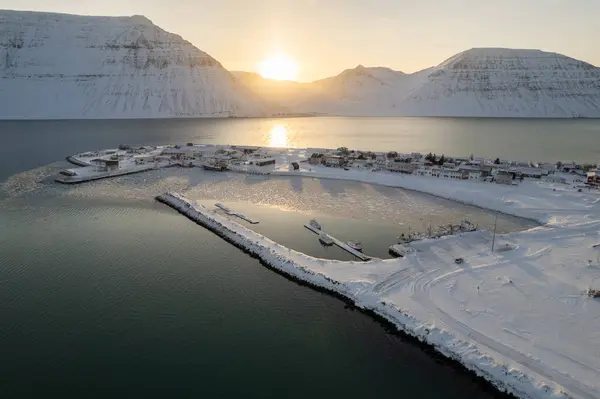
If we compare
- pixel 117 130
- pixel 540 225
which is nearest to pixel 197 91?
pixel 117 130

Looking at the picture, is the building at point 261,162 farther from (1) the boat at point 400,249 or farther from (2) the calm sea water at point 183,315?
(1) the boat at point 400,249

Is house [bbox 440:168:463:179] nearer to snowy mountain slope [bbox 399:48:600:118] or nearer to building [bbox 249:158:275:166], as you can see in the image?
building [bbox 249:158:275:166]

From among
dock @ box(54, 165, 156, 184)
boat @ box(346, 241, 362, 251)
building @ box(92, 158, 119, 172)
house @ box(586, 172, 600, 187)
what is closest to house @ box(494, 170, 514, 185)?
house @ box(586, 172, 600, 187)

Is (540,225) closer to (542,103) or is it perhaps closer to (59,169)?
(59,169)

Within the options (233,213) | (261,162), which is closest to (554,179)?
(261,162)

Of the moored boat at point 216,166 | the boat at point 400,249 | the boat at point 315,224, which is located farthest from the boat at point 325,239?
the moored boat at point 216,166

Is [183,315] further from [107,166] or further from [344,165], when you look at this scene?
[344,165]
